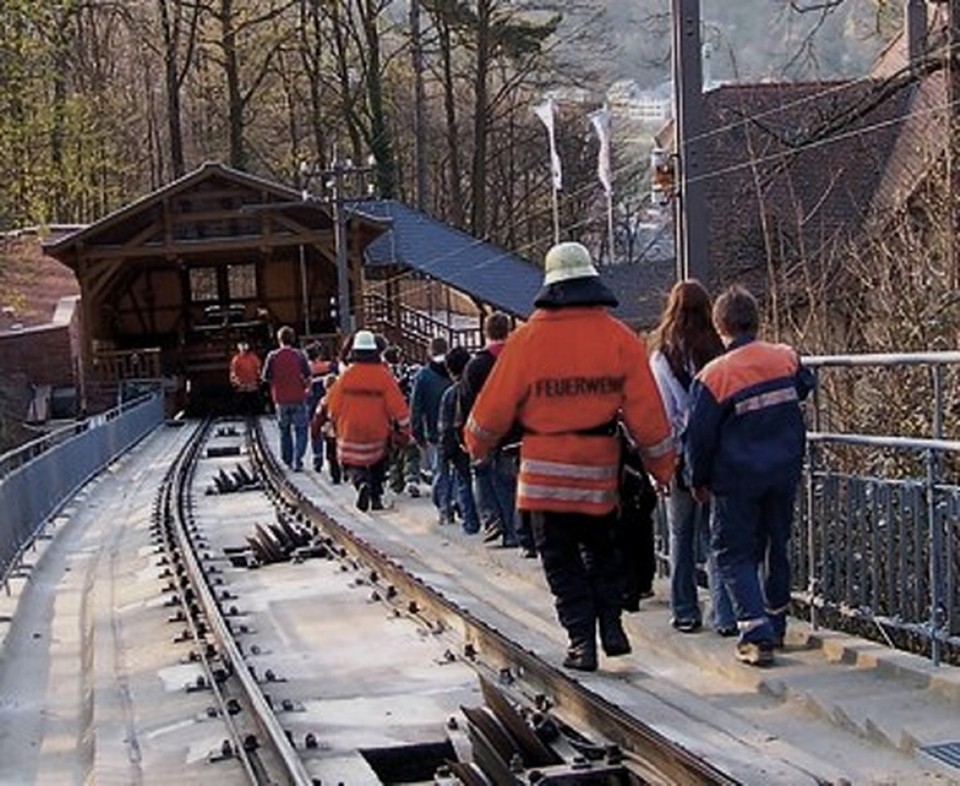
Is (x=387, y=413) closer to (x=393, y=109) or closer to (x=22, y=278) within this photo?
(x=22, y=278)

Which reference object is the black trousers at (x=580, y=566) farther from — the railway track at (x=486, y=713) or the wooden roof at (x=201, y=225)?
the wooden roof at (x=201, y=225)

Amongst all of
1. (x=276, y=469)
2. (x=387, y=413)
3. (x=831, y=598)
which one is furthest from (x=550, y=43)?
(x=831, y=598)

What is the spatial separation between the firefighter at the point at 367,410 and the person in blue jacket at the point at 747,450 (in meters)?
9.42

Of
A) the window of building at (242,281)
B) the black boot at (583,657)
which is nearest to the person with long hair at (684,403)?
the black boot at (583,657)

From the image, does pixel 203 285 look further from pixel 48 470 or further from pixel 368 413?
pixel 368 413

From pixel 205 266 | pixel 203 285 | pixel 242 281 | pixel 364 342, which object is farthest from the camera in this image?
pixel 242 281

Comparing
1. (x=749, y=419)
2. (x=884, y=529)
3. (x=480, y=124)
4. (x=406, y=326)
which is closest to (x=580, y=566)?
(x=749, y=419)

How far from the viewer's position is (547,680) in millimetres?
8781

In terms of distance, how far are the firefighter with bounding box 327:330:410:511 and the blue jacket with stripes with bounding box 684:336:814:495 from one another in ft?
31.3

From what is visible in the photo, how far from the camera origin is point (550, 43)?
61062mm

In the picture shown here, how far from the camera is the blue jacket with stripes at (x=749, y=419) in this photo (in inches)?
336

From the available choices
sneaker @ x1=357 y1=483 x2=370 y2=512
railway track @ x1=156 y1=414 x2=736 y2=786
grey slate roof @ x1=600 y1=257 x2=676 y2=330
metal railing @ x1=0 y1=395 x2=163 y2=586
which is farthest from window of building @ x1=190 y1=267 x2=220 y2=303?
railway track @ x1=156 y1=414 x2=736 y2=786

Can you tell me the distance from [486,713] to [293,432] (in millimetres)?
17419

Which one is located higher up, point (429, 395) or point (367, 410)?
point (429, 395)
